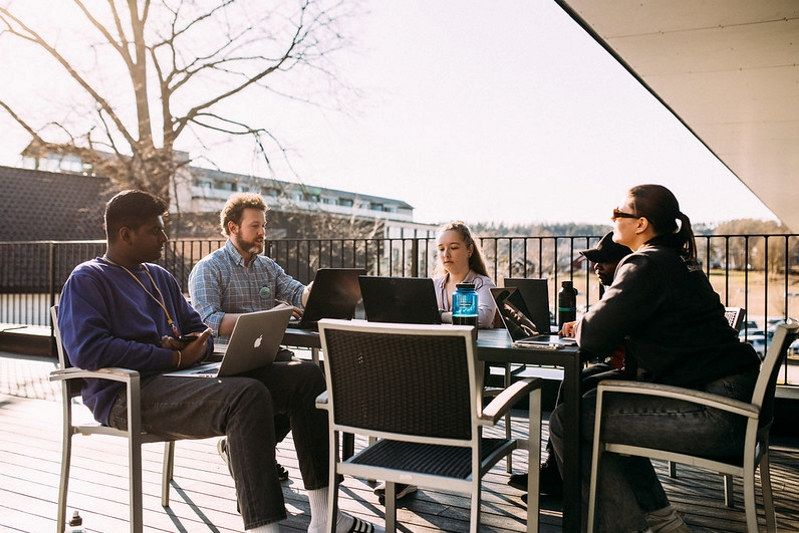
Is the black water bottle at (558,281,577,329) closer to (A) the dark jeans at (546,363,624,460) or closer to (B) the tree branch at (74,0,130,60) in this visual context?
(A) the dark jeans at (546,363,624,460)

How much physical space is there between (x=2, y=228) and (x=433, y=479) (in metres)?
21.5

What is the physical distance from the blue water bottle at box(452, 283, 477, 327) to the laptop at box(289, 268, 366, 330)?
495 mm

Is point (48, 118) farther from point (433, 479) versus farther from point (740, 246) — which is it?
point (433, 479)

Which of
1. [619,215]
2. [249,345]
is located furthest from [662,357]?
[249,345]

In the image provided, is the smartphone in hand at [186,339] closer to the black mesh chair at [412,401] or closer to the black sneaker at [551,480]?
the black mesh chair at [412,401]

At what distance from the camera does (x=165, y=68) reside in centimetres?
1377

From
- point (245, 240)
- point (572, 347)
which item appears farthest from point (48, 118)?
point (572, 347)

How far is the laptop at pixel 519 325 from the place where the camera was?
2.53 metres

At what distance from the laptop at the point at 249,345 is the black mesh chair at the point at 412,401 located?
18.6 inches

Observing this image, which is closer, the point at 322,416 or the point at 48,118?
the point at 322,416

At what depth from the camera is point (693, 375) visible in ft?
7.61

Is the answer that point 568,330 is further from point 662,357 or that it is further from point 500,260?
point 500,260

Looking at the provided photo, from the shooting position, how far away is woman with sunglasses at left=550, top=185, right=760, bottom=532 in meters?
2.29

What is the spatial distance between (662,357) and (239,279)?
2.10m
